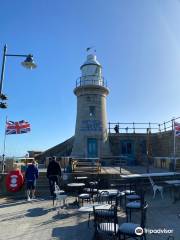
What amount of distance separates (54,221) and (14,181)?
5633 millimetres

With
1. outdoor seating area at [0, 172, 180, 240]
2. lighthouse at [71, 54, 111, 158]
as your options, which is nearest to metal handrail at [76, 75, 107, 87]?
lighthouse at [71, 54, 111, 158]

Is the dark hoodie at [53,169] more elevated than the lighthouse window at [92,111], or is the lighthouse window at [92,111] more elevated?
the lighthouse window at [92,111]

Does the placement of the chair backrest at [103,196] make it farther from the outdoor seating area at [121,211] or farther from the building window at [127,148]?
the building window at [127,148]

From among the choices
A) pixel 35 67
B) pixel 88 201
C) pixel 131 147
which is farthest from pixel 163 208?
pixel 131 147

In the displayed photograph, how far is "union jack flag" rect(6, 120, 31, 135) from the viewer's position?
56.9 ft

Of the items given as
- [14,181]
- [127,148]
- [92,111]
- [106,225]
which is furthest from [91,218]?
[127,148]

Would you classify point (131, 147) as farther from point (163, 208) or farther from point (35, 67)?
point (35, 67)

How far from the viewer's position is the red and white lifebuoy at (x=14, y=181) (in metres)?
14.1

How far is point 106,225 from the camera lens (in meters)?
6.30

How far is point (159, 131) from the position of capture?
2667 centimetres

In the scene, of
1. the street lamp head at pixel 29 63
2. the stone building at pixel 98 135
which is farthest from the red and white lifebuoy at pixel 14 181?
the stone building at pixel 98 135

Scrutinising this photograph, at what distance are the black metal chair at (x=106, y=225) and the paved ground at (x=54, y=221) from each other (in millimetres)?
936

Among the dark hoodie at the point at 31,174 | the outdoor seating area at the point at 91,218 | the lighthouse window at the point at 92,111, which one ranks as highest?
the lighthouse window at the point at 92,111

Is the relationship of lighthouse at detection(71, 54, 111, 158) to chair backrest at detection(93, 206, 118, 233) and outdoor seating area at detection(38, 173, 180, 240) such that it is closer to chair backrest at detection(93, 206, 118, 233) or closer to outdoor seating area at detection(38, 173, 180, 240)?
outdoor seating area at detection(38, 173, 180, 240)
